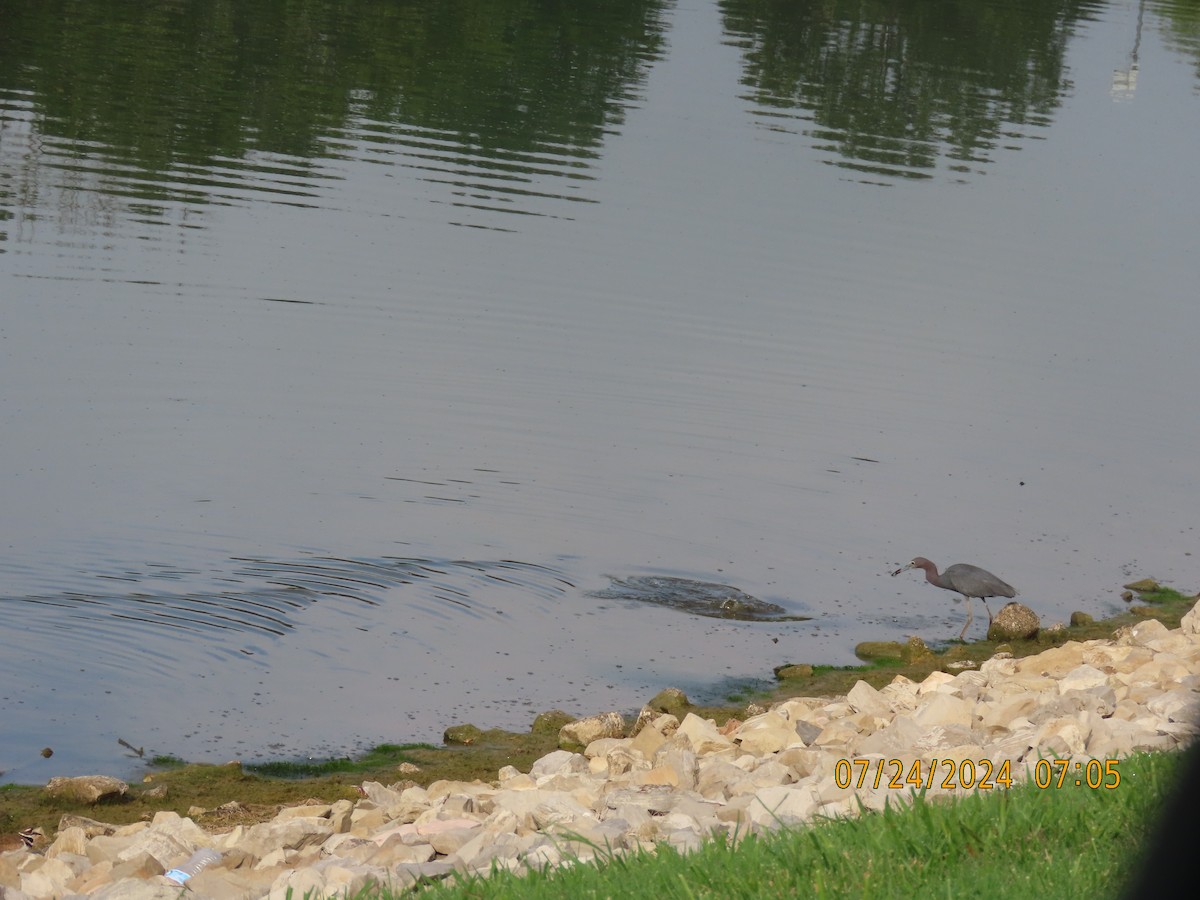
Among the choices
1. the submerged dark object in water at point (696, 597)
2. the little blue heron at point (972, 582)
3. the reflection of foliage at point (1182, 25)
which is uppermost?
the reflection of foliage at point (1182, 25)

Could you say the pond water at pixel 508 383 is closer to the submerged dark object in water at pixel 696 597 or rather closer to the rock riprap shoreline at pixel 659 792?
the submerged dark object in water at pixel 696 597

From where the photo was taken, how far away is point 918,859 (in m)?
6.11

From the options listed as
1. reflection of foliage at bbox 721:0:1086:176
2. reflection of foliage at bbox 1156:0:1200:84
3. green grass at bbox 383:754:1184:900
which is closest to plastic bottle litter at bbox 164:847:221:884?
green grass at bbox 383:754:1184:900

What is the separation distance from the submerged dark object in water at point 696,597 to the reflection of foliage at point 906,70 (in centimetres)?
2437

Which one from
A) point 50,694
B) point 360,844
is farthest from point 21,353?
point 360,844

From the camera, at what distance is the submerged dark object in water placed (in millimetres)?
15664

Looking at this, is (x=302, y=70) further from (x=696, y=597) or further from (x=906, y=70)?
(x=696, y=597)

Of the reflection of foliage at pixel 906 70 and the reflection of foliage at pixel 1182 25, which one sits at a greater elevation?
the reflection of foliage at pixel 1182 25

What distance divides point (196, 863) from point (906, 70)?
4842 centimetres

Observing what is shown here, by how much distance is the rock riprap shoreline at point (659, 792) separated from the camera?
25.0ft

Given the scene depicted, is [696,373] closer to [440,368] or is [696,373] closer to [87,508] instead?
[440,368]

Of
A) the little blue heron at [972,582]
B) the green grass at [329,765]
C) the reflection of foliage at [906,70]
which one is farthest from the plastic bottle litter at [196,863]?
the reflection of foliage at [906,70]

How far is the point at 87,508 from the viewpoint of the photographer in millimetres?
16078

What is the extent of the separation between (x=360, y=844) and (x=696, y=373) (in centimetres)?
1505
